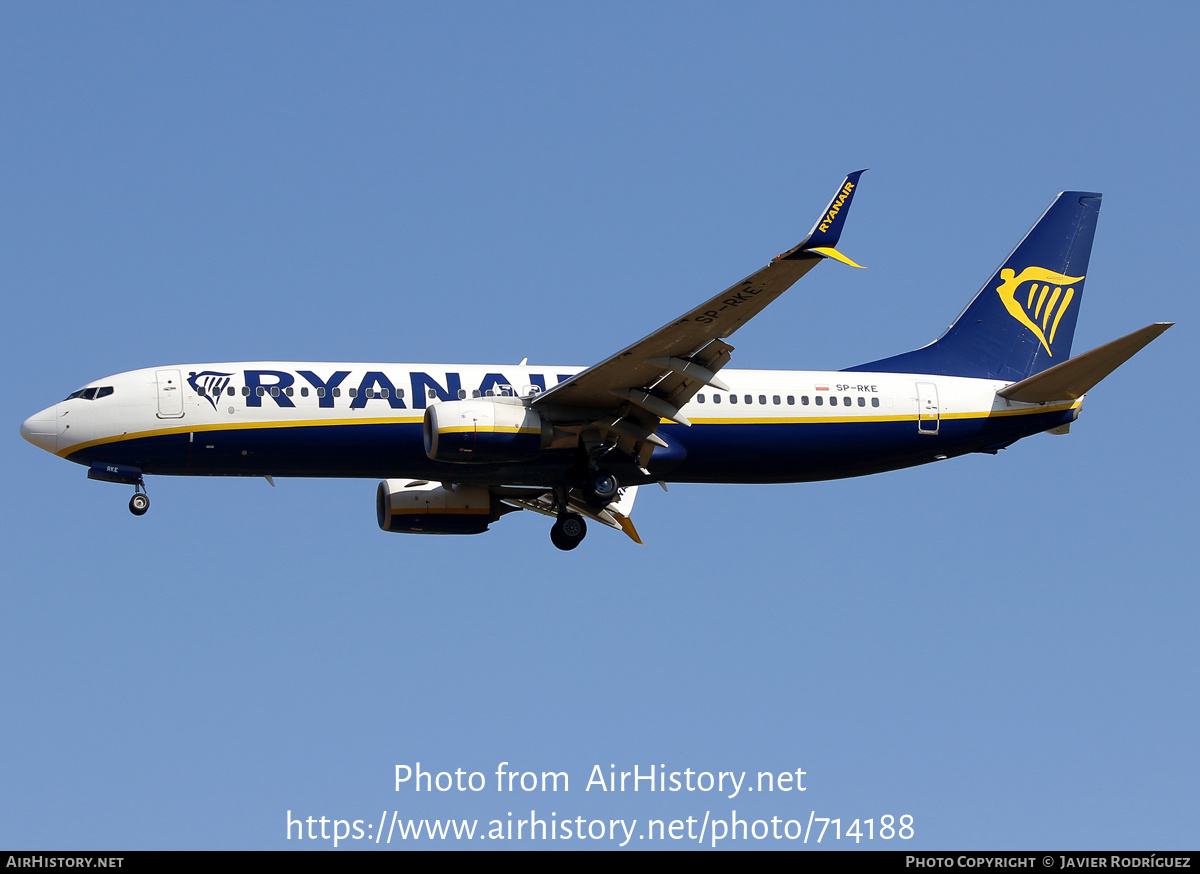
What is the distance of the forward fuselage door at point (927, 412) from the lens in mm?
37625

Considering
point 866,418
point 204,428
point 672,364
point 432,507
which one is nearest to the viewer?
point 672,364

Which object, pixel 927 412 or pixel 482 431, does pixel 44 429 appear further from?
pixel 927 412

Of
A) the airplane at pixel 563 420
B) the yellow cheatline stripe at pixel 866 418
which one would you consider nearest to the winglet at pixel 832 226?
the airplane at pixel 563 420

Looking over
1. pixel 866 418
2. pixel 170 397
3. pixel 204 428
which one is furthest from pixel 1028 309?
pixel 170 397

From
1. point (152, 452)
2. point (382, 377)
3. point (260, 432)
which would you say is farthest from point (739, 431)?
point (152, 452)

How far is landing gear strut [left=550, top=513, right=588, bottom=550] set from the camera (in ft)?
125

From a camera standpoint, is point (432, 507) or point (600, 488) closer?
point (600, 488)

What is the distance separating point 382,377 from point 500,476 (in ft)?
11.8

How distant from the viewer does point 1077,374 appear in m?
37.0

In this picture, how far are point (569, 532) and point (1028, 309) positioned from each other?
1437cm

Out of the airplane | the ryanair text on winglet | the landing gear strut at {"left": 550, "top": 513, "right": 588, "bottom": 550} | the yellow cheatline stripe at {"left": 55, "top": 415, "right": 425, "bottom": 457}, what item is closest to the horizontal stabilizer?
the airplane

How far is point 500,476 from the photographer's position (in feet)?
116

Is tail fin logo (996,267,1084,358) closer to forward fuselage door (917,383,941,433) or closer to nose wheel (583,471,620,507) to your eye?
forward fuselage door (917,383,941,433)
